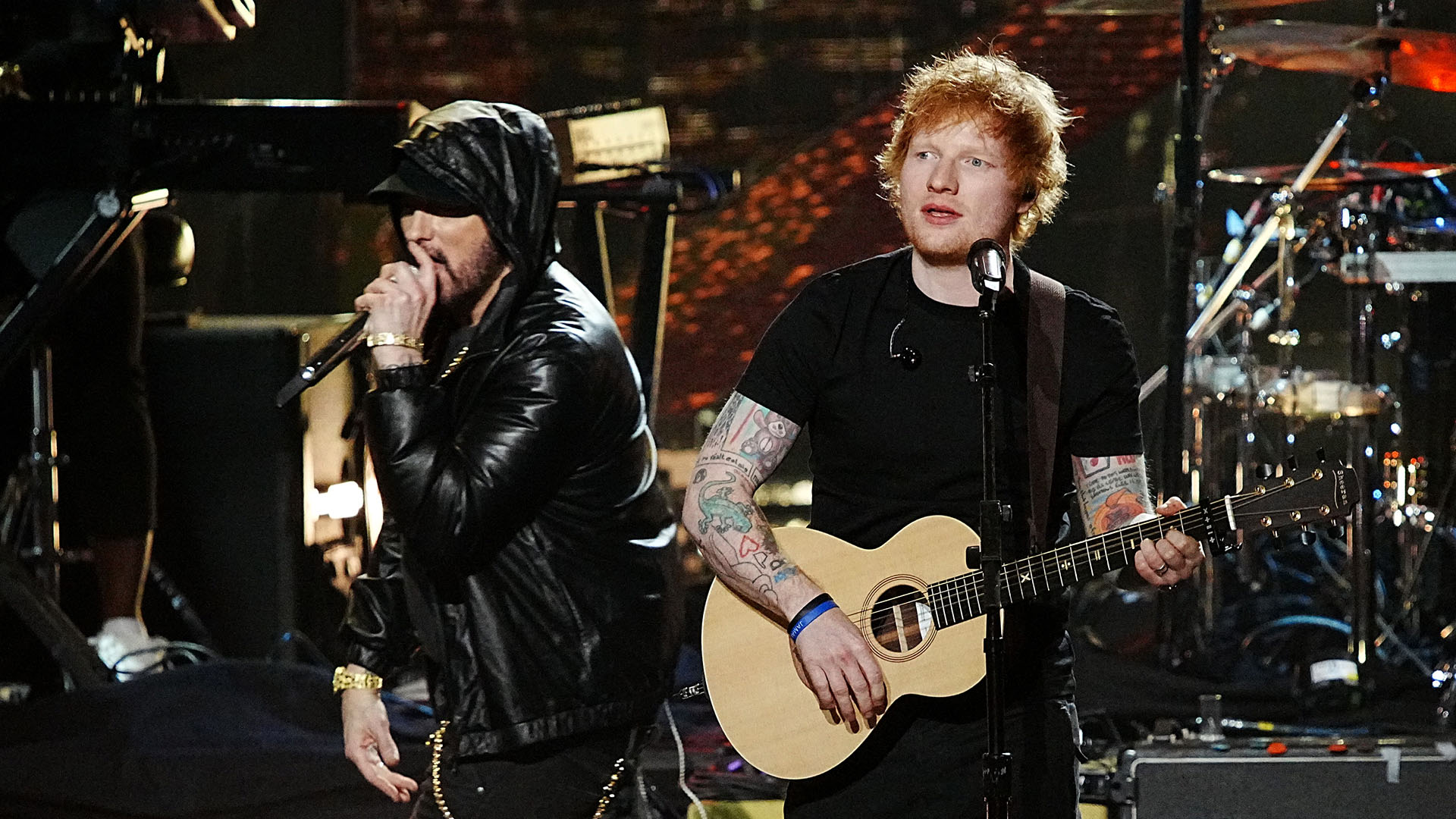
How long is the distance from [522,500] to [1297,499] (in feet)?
4.22

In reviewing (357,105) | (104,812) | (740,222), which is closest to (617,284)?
(740,222)

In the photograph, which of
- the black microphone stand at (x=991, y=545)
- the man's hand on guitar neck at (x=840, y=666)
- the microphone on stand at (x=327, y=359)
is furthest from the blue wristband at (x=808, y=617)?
the microphone on stand at (x=327, y=359)

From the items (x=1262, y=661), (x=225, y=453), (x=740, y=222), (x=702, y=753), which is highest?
(x=740, y=222)

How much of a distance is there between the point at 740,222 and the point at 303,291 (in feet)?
6.68

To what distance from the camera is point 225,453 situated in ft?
18.5

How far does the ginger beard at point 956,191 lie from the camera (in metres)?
2.58

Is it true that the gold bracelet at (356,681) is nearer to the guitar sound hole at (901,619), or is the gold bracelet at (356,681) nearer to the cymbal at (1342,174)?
the guitar sound hole at (901,619)

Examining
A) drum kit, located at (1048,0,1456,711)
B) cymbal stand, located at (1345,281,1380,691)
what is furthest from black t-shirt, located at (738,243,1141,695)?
drum kit, located at (1048,0,1456,711)

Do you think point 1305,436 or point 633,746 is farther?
point 1305,436

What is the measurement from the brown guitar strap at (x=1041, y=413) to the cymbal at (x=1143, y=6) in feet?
9.93

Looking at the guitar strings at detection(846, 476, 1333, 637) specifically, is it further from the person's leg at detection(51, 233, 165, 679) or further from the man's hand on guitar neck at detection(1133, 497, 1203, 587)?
the person's leg at detection(51, 233, 165, 679)

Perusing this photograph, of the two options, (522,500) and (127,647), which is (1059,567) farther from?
(127,647)

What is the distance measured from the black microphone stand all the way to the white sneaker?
3.67m

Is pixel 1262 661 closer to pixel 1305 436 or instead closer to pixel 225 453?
pixel 1305 436
